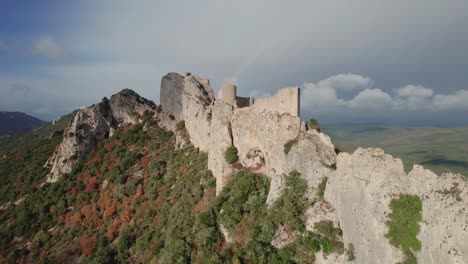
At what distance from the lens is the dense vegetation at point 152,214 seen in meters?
28.2

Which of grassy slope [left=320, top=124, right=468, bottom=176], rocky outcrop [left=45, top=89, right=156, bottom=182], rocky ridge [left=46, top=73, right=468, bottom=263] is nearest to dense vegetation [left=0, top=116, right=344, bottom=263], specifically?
rocky ridge [left=46, top=73, right=468, bottom=263]

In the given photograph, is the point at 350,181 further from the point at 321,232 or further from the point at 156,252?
the point at 156,252

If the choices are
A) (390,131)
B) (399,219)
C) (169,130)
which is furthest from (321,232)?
(390,131)

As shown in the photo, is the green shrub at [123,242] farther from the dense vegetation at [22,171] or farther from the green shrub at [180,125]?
the dense vegetation at [22,171]

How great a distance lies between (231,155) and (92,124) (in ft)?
156

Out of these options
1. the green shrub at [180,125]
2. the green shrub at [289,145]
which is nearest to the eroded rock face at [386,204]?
the green shrub at [289,145]

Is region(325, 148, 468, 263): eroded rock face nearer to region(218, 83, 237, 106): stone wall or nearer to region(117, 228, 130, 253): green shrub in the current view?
region(218, 83, 237, 106): stone wall

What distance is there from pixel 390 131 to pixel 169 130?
176m

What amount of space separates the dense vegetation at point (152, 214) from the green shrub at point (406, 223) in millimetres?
5302

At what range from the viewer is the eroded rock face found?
1596 centimetres

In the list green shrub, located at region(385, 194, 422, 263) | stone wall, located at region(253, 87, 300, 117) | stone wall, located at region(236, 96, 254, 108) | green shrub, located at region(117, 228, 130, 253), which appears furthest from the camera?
stone wall, located at region(236, 96, 254, 108)

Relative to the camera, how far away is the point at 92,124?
71.0 meters

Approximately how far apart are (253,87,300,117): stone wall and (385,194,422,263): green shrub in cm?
1509

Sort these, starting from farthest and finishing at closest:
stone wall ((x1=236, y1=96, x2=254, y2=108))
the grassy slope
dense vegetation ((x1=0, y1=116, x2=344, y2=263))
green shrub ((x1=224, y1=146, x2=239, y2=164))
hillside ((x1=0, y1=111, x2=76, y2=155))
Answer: hillside ((x1=0, y1=111, x2=76, y2=155)), the grassy slope, stone wall ((x1=236, y1=96, x2=254, y2=108)), green shrub ((x1=224, y1=146, x2=239, y2=164)), dense vegetation ((x1=0, y1=116, x2=344, y2=263))
